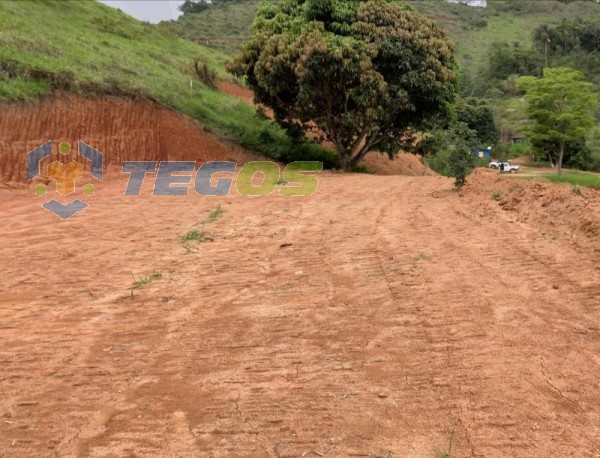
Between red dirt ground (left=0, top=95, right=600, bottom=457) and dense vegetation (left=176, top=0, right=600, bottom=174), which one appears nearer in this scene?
red dirt ground (left=0, top=95, right=600, bottom=457)

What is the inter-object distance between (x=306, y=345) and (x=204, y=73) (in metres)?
21.5

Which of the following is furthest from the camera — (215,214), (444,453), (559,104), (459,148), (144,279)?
(559,104)

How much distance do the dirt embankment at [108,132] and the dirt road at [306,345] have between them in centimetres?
732

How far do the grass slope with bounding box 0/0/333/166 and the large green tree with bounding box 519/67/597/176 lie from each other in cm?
1315

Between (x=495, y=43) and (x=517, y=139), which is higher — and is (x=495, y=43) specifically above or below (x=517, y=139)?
above

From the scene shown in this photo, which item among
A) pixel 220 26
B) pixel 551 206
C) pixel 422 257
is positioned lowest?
pixel 422 257

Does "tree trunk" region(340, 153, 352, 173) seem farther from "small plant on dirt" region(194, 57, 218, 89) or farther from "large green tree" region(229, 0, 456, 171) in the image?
"small plant on dirt" region(194, 57, 218, 89)

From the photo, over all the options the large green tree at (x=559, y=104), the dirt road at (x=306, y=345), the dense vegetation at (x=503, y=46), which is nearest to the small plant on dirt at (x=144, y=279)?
the dirt road at (x=306, y=345)

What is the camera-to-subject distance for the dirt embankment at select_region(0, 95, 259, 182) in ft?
43.2

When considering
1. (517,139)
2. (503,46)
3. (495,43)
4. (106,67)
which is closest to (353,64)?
(106,67)

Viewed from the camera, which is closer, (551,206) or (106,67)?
(551,206)

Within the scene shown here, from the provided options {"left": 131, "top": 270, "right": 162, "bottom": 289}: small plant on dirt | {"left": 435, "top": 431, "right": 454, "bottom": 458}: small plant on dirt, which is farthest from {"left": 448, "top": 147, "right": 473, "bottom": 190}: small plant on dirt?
{"left": 435, "top": 431, "right": 454, "bottom": 458}: small plant on dirt

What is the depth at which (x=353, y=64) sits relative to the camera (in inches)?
581
